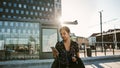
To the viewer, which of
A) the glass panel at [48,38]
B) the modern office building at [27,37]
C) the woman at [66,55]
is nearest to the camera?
the woman at [66,55]

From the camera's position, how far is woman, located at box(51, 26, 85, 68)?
2.52 m

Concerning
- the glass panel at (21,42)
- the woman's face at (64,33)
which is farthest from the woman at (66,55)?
the glass panel at (21,42)

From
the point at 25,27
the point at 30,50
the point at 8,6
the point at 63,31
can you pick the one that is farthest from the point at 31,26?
the point at 8,6

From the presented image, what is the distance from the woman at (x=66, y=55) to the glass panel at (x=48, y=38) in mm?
15066

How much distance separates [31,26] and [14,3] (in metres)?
55.3

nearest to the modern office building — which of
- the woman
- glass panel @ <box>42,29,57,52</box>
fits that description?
glass panel @ <box>42,29,57,52</box>

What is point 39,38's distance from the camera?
1778cm

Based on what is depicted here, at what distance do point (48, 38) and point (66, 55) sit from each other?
15.4 m

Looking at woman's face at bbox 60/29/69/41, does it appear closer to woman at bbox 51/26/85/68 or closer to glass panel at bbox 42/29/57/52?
woman at bbox 51/26/85/68

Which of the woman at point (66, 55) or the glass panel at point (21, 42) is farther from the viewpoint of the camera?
the glass panel at point (21, 42)

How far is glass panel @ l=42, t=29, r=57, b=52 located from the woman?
49.4 ft

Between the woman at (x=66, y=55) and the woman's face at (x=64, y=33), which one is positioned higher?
the woman's face at (x=64, y=33)

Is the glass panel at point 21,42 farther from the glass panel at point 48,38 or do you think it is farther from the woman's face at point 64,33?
the woman's face at point 64,33

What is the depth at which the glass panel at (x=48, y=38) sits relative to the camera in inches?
695
